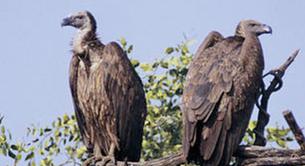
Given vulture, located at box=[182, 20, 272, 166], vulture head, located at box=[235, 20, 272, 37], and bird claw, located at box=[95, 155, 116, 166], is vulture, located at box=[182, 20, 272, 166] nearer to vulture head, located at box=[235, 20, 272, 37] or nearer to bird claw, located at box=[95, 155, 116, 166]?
vulture head, located at box=[235, 20, 272, 37]

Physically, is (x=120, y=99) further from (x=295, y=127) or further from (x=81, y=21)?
(x=295, y=127)

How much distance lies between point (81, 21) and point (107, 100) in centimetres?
118

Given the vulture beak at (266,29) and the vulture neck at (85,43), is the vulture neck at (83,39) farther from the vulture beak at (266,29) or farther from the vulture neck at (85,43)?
the vulture beak at (266,29)

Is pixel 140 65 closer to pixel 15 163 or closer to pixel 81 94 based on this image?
pixel 81 94

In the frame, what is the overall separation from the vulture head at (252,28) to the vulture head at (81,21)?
1821 mm

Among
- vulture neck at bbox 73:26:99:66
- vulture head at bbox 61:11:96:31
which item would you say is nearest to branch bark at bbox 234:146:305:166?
vulture neck at bbox 73:26:99:66

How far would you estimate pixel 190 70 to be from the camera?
1099 centimetres

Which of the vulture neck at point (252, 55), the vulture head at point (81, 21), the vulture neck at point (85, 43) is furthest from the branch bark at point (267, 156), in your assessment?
the vulture head at point (81, 21)

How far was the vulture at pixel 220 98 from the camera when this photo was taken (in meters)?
10.4

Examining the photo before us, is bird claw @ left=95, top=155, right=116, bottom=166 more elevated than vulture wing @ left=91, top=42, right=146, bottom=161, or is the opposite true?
vulture wing @ left=91, top=42, right=146, bottom=161

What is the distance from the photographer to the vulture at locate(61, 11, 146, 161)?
11961mm

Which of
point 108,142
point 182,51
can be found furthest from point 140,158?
point 182,51

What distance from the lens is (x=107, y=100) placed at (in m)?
12.0

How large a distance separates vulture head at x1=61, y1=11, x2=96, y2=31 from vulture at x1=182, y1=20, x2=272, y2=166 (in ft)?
5.83
